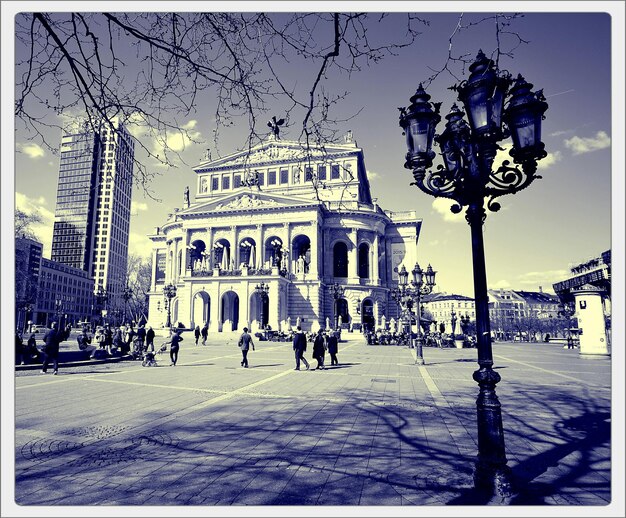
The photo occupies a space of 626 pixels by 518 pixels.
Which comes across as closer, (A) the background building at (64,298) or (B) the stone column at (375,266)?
(A) the background building at (64,298)

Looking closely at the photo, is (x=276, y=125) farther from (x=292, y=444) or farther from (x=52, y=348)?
(x=52, y=348)

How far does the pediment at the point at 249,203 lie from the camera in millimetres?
49594

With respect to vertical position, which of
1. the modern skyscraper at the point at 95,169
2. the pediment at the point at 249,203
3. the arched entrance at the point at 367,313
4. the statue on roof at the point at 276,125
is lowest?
the arched entrance at the point at 367,313

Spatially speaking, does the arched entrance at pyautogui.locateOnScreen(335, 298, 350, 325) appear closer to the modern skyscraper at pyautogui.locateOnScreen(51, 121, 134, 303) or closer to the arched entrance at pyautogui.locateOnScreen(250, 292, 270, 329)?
the arched entrance at pyautogui.locateOnScreen(250, 292, 270, 329)

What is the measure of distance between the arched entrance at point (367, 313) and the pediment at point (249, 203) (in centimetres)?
1480

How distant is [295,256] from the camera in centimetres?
5225

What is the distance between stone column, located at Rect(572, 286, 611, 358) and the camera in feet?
55.4

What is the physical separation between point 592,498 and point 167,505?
3.69 m

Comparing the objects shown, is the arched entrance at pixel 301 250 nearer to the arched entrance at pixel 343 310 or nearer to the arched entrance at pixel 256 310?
the arched entrance at pixel 343 310

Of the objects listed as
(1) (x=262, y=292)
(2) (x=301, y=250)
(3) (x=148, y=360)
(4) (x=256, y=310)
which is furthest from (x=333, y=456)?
(2) (x=301, y=250)

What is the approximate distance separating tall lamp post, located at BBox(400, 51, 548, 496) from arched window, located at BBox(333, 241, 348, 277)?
49888 millimetres

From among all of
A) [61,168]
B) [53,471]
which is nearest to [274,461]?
[53,471]

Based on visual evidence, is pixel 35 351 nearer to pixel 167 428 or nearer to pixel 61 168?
pixel 167 428

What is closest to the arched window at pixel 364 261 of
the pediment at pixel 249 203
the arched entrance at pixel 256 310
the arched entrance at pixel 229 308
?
the pediment at pixel 249 203
